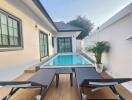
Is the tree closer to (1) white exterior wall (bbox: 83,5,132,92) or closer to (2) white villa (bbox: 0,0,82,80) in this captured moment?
(2) white villa (bbox: 0,0,82,80)

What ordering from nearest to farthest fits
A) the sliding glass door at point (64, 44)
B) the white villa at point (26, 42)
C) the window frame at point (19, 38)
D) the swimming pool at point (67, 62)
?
the white villa at point (26, 42)
the window frame at point (19, 38)
the swimming pool at point (67, 62)
the sliding glass door at point (64, 44)

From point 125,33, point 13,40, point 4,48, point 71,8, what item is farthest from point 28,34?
point 71,8

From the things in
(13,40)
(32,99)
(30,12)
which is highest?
(30,12)

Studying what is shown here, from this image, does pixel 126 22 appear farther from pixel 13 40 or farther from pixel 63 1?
pixel 63 1

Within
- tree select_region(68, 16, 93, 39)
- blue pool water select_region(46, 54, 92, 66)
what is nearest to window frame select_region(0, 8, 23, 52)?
blue pool water select_region(46, 54, 92, 66)

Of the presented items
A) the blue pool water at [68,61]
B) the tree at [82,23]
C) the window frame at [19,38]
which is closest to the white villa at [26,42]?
the window frame at [19,38]

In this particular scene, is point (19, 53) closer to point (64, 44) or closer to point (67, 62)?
point (67, 62)

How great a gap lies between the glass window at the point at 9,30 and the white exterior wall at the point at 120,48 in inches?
154

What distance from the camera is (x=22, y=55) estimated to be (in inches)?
305

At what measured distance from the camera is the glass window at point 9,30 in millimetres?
5951

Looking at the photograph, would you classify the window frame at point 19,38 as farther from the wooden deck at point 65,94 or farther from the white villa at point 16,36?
the wooden deck at point 65,94

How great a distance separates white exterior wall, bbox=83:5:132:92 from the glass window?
12.8 ft

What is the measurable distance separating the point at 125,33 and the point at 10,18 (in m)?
4.21

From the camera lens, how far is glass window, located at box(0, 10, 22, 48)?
5.95 m
